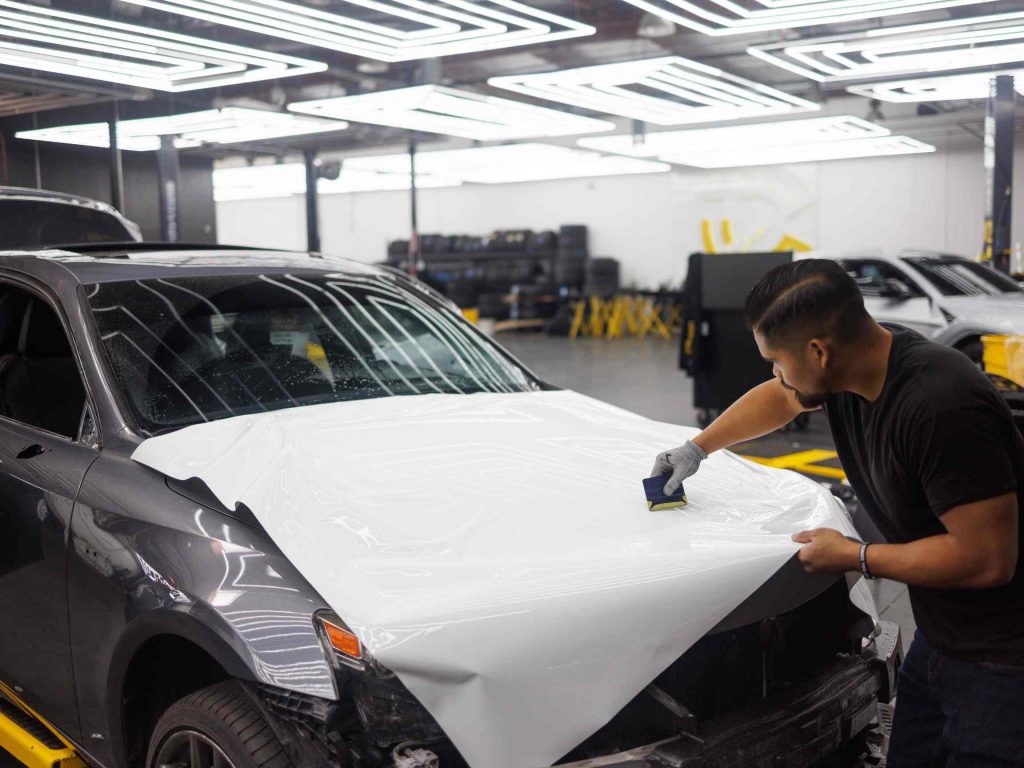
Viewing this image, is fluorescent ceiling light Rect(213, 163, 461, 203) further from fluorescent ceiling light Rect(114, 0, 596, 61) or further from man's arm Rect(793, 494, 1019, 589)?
man's arm Rect(793, 494, 1019, 589)

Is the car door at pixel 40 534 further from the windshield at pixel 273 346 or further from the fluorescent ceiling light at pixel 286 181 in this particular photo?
the fluorescent ceiling light at pixel 286 181

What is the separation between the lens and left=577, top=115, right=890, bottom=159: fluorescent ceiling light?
12.9 m

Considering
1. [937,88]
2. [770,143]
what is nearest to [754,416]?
[937,88]

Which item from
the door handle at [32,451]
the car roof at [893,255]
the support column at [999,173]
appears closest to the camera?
the door handle at [32,451]

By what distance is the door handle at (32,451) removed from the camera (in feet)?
8.39

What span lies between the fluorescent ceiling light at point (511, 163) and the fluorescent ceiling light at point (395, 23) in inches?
313

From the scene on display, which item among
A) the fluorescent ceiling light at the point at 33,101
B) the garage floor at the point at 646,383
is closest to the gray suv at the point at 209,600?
the garage floor at the point at 646,383

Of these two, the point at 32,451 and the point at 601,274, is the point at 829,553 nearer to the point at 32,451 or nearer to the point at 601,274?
the point at 32,451

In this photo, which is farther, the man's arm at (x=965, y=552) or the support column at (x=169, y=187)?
the support column at (x=169, y=187)

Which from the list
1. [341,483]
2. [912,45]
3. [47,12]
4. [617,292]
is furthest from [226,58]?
[617,292]

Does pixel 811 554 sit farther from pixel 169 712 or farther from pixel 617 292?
pixel 617 292

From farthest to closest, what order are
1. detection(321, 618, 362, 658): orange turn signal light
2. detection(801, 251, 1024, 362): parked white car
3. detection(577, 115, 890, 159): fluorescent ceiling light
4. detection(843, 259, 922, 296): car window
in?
detection(577, 115, 890, 159): fluorescent ceiling light < detection(843, 259, 922, 296): car window < detection(801, 251, 1024, 362): parked white car < detection(321, 618, 362, 658): orange turn signal light

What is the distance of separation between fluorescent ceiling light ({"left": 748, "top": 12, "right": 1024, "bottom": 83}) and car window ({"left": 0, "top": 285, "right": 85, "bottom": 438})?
6.62 metres

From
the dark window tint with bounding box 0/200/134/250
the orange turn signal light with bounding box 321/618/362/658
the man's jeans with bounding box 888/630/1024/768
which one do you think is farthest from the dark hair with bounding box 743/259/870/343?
the dark window tint with bounding box 0/200/134/250
